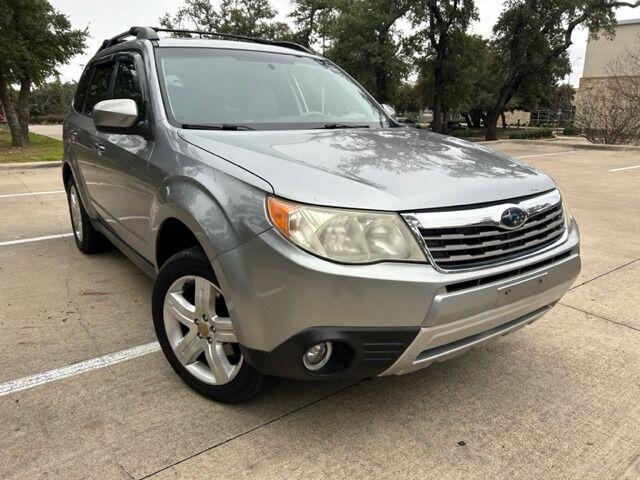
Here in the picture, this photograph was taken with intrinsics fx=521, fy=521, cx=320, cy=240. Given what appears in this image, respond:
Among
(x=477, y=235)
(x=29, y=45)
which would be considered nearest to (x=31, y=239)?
(x=477, y=235)

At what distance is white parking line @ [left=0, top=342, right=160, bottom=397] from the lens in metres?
2.62

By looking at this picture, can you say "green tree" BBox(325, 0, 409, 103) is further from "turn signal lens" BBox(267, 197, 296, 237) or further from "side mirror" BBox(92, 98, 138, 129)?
"turn signal lens" BBox(267, 197, 296, 237)

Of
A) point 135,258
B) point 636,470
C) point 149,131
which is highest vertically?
point 149,131

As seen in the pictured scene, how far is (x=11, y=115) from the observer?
1684 centimetres

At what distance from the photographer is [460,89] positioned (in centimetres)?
2742

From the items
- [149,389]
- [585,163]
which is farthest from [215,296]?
[585,163]

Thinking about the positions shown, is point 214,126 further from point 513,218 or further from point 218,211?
point 513,218

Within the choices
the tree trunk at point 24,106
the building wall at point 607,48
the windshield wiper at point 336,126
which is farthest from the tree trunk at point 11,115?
the building wall at point 607,48

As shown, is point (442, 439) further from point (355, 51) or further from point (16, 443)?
point (355, 51)

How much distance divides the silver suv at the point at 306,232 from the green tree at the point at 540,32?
25.1m

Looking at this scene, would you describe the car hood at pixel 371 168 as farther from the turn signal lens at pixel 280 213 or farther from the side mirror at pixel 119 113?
the side mirror at pixel 119 113

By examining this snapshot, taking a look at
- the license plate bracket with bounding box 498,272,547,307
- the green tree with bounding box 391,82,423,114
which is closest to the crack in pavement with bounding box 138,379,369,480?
the license plate bracket with bounding box 498,272,547,307

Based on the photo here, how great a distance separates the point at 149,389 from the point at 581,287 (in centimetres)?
332

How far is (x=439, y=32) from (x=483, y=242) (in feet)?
85.0
